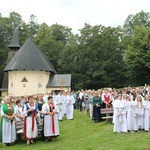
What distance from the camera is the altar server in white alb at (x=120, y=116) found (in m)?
13.4

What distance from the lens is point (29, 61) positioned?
150 ft

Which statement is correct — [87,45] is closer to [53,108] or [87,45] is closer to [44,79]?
[44,79]

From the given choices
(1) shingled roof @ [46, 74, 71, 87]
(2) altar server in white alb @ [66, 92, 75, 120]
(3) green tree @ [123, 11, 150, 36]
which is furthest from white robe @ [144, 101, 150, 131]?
(3) green tree @ [123, 11, 150, 36]

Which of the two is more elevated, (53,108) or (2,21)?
(2,21)

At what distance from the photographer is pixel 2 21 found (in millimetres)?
60219

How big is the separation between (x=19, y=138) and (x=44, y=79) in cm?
3333

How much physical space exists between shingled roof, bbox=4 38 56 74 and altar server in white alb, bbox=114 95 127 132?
106 ft

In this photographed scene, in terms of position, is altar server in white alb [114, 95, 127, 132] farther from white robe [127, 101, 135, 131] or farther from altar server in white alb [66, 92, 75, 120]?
altar server in white alb [66, 92, 75, 120]

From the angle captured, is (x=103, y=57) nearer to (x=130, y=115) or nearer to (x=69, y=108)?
(x=69, y=108)

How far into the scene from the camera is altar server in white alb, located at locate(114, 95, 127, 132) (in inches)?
528

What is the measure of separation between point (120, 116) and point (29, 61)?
33574 mm

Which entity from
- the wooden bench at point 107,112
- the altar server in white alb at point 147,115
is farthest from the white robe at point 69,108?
the altar server in white alb at point 147,115

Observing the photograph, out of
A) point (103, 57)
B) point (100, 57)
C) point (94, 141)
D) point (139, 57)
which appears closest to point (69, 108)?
point (94, 141)

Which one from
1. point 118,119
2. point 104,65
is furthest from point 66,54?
point 118,119
